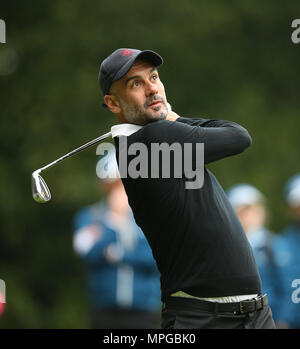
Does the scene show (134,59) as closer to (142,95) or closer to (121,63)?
(121,63)

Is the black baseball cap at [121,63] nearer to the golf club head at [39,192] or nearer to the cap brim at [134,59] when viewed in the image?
the cap brim at [134,59]

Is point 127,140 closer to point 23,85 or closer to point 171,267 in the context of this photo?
point 171,267

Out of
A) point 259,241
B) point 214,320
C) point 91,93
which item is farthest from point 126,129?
point 91,93

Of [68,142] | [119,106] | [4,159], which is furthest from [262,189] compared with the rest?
[119,106]

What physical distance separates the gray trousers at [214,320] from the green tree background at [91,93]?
231 inches

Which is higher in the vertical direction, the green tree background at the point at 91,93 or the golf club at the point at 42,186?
the green tree background at the point at 91,93

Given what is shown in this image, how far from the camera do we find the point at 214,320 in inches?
156

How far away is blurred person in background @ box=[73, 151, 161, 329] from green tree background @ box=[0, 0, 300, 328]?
2.84 metres

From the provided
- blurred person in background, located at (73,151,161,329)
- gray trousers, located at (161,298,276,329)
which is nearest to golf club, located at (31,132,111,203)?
gray trousers, located at (161,298,276,329)

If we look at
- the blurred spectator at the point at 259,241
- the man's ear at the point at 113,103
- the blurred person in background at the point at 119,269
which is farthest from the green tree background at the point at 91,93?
the man's ear at the point at 113,103

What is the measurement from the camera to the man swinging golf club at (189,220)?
393 cm

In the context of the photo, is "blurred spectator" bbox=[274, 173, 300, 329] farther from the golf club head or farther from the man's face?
the man's face

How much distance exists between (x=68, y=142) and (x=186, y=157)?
630 cm

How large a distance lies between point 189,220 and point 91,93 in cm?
636
